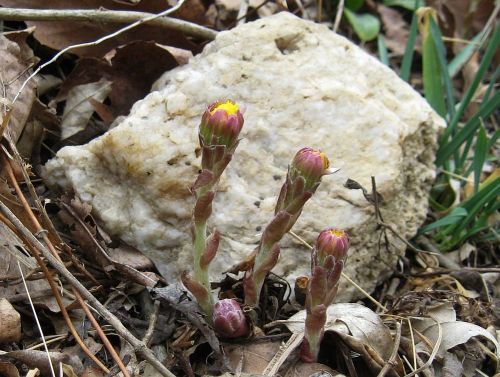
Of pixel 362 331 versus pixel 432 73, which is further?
pixel 432 73

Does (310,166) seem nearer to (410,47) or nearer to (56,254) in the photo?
(56,254)

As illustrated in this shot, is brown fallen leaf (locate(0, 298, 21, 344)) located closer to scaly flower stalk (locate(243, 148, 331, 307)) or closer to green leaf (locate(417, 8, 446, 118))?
scaly flower stalk (locate(243, 148, 331, 307))

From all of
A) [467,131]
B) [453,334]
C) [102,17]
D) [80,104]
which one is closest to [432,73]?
[467,131]

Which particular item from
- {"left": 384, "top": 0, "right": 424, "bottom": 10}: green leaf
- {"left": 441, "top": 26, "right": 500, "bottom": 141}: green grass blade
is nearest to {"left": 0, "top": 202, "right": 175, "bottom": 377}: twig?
{"left": 441, "top": 26, "right": 500, "bottom": 141}: green grass blade

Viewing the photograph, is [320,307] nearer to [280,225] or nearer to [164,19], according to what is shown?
[280,225]

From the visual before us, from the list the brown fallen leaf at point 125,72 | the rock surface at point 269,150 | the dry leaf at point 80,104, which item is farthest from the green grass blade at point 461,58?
the dry leaf at point 80,104

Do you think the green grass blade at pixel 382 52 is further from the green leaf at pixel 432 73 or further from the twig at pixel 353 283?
the twig at pixel 353 283
